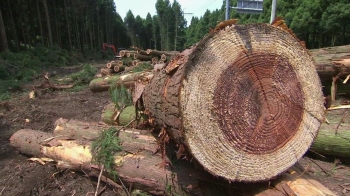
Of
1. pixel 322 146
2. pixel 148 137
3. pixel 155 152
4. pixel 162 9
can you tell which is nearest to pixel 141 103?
pixel 148 137

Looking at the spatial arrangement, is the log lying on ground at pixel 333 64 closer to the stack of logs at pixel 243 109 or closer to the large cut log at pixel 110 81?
the stack of logs at pixel 243 109

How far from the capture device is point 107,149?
3.15 meters

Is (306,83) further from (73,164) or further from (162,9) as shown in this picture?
(162,9)

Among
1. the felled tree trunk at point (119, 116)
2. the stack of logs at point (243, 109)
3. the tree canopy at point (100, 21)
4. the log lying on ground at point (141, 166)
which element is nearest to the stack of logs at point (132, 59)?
the tree canopy at point (100, 21)

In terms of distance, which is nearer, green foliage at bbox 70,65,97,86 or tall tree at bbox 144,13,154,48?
green foliage at bbox 70,65,97,86

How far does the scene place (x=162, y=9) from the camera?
62.2 m

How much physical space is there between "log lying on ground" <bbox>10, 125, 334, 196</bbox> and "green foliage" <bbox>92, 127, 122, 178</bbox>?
0.07 m

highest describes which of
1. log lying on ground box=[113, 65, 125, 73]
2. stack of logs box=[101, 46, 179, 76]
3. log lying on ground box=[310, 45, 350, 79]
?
log lying on ground box=[310, 45, 350, 79]

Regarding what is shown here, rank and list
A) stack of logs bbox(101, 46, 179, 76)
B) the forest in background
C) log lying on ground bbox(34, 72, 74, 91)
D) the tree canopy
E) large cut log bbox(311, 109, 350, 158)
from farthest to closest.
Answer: the tree canopy, the forest in background, stack of logs bbox(101, 46, 179, 76), log lying on ground bbox(34, 72, 74, 91), large cut log bbox(311, 109, 350, 158)

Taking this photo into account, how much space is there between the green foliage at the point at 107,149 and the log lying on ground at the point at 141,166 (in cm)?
7

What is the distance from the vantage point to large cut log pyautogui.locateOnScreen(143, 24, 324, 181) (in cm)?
193

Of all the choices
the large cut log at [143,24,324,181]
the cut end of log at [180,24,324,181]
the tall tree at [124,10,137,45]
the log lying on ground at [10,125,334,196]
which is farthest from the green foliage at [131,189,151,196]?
the tall tree at [124,10,137,45]

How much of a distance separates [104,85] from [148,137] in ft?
16.8

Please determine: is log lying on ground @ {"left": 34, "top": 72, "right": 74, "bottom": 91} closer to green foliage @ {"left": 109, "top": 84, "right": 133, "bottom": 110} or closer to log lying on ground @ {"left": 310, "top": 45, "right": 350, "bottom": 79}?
green foliage @ {"left": 109, "top": 84, "right": 133, "bottom": 110}
